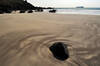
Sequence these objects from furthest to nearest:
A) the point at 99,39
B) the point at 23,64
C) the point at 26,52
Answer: the point at 99,39 < the point at 26,52 < the point at 23,64

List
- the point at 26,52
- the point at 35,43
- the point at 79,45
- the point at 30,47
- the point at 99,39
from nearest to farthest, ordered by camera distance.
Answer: the point at 26,52 < the point at 30,47 < the point at 35,43 < the point at 79,45 < the point at 99,39

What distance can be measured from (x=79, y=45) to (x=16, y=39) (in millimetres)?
1786

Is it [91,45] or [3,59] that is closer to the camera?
[3,59]

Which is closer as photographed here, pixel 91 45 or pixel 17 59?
pixel 17 59

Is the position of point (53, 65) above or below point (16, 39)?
below

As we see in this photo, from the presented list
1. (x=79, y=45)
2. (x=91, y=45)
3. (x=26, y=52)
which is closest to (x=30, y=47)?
(x=26, y=52)

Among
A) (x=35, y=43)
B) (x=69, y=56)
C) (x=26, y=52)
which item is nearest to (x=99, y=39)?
(x=69, y=56)

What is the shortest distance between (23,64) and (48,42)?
124 centimetres

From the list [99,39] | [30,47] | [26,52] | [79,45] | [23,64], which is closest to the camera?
[23,64]

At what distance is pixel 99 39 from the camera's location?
4.49m

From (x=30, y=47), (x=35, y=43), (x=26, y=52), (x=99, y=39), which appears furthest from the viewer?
(x=99, y=39)

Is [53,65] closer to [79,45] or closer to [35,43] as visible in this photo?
[35,43]

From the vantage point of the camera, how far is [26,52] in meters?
3.06

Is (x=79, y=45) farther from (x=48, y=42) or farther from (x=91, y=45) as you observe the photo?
(x=48, y=42)
